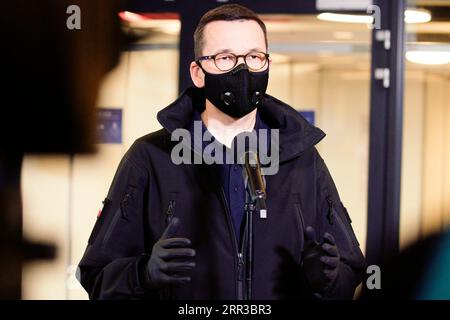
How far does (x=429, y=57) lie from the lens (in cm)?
351

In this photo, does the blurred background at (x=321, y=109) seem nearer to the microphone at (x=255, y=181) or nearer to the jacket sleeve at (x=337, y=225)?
the jacket sleeve at (x=337, y=225)

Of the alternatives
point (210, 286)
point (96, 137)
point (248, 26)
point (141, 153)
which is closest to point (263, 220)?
point (210, 286)

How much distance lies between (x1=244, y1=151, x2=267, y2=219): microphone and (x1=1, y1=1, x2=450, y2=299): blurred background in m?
1.56

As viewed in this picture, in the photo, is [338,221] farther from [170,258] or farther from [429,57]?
[429,57]

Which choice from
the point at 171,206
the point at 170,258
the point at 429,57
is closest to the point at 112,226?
the point at 171,206

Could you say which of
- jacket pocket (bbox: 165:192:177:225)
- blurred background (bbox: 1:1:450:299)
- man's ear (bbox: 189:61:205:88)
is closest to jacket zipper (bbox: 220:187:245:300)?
jacket pocket (bbox: 165:192:177:225)

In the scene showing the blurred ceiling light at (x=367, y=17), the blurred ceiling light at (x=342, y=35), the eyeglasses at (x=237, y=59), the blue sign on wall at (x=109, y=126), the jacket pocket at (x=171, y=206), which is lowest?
the jacket pocket at (x=171, y=206)

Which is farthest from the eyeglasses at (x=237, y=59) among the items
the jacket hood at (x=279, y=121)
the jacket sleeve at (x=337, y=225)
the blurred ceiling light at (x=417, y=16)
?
the blurred ceiling light at (x=417, y=16)

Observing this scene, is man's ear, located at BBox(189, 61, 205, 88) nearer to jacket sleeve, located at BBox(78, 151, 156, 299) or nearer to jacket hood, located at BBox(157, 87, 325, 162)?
jacket hood, located at BBox(157, 87, 325, 162)

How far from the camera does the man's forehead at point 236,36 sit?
2.11 m

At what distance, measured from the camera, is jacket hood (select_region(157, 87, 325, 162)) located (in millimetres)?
2105

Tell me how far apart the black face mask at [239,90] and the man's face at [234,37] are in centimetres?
3

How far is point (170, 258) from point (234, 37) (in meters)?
0.62
